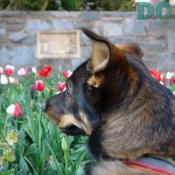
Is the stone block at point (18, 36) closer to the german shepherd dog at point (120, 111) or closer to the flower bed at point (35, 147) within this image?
the flower bed at point (35, 147)

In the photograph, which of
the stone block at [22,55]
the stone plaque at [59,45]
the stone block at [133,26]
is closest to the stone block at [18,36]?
the stone block at [22,55]

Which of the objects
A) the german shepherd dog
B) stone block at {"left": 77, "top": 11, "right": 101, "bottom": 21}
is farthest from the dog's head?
stone block at {"left": 77, "top": 11, "right": 101, "bottom": 21}

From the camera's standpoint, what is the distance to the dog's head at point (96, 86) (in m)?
2.94

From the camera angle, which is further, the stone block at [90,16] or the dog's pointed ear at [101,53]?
the stone block at [90,16]

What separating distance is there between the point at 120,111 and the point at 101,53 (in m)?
0.33

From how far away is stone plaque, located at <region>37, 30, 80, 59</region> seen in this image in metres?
10.9

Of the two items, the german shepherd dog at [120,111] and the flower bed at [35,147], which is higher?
the german shepherd dog at [120,111]

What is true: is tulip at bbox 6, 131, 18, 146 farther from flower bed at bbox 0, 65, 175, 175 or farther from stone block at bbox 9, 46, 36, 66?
stone block at bbox 9, 46, 36, 66

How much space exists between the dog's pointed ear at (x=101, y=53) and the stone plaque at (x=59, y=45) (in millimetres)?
7945

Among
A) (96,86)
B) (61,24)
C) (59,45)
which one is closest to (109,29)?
(61,24)

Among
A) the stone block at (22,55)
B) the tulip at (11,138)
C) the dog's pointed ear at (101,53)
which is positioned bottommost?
the stone block at (22,55)

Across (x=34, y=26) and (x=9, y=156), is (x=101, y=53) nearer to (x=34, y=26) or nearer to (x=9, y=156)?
(x=9, y=156)

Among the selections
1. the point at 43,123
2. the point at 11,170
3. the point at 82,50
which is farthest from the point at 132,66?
the point at 82,50

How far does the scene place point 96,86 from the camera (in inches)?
122
